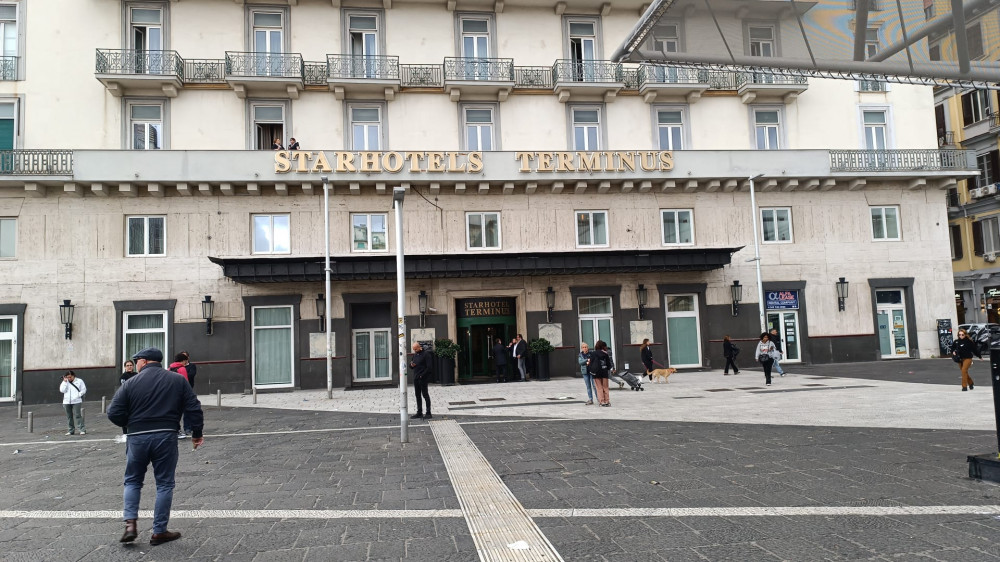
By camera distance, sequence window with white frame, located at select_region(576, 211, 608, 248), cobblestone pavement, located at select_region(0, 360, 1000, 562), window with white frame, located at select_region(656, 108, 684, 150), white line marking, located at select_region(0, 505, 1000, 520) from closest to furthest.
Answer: cobblestone pavement, located at select_region(0, 360, 1000, 562) < white line marking, located at select_region(0, 505, 1000, 520) < window with white frame, located at select_region(576, 211, 608, 248) < window with white frame, located at select_region(656, 108, 684, 150)

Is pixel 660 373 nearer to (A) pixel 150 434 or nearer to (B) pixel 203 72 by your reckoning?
(A) pixel 150 434

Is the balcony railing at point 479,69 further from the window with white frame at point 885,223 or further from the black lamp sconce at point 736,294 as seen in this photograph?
the window with white frame at point 885,223

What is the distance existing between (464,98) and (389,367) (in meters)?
11.4

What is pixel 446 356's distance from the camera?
22578 millimetres

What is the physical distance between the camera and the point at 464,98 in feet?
81.5

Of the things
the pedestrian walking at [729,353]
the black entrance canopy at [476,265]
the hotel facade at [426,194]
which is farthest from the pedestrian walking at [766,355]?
the hotel facade at [426,194]

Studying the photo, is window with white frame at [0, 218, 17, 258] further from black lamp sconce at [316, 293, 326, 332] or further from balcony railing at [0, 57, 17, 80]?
black lamp sconce at [316, 293, 326, 332]

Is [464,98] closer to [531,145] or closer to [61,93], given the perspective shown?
[531,145]

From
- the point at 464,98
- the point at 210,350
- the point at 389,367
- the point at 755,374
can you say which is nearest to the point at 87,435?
the point at 210,350

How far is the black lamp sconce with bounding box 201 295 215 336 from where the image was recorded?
21984 millimetres

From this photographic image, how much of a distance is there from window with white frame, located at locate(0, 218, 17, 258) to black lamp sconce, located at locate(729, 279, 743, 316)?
27.4 metres

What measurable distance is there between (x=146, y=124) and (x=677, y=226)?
21.6 meters

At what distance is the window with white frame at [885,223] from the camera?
86.0 feet

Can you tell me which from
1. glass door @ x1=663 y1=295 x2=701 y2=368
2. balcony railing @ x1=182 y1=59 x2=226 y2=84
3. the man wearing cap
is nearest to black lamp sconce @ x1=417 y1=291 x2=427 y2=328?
glass door @ x1=663 y1=295 x2=701 y2=368
